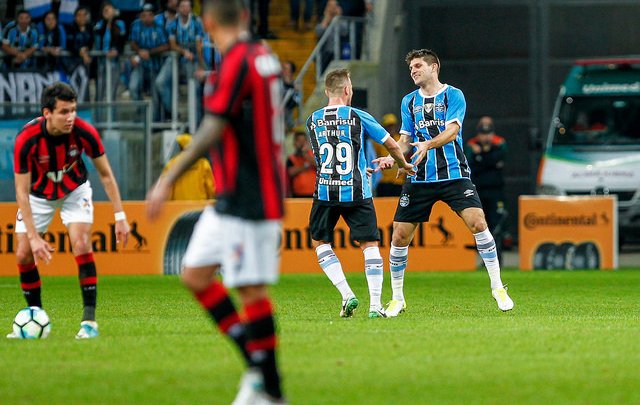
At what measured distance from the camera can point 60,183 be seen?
1075 centimetres

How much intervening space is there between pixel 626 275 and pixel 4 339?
36.5 ft

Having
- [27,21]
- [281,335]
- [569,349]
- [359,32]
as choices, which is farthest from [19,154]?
[359,32]

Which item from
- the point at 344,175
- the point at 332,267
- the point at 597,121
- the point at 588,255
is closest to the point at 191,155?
the point at 344,175

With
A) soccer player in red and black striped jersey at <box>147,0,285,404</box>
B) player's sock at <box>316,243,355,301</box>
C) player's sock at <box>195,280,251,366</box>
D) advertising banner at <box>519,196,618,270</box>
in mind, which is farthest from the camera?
advertising banner at <box>519,196,618,270</box>

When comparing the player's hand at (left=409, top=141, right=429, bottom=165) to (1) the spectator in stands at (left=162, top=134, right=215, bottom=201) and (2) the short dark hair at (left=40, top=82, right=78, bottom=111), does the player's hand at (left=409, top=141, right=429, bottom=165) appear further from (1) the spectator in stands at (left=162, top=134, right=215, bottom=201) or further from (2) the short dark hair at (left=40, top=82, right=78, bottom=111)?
(1) the spectator in stands at (left=162, top=134, right=215, bottom=201)

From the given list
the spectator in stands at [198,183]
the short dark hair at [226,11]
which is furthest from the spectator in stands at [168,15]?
the short dark hair at [226,11]

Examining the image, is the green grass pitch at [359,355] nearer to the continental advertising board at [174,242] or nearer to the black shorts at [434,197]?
the black shorts at [434,197]

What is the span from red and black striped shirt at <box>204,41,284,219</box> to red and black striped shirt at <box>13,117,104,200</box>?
3384mm

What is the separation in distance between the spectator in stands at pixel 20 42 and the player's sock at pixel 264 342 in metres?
17.4

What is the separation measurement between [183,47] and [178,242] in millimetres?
4271

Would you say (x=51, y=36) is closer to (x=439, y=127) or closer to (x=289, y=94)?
(x=289, y=94)

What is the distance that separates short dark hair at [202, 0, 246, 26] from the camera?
23.4 ft

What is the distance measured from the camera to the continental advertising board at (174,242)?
67.8 feet

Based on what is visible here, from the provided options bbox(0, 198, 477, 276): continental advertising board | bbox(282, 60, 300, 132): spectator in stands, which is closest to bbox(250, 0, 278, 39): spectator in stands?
bbox(282, 60, 300, 132): spectator in stands
